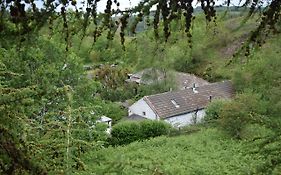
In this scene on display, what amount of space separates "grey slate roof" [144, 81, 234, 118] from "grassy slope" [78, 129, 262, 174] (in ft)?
13.3

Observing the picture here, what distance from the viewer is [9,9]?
2.16 metres

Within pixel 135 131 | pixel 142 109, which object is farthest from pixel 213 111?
pixel 135 131

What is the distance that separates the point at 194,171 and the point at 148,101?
10.2 meters

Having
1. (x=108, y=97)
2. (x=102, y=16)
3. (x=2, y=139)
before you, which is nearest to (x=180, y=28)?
(x=102, y=16)

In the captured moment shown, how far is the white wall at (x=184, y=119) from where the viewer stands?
89.0 ft

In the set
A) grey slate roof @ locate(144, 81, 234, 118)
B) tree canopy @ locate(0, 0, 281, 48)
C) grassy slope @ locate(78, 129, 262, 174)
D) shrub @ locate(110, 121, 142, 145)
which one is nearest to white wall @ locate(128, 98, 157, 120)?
grey slate roof @ locate(144, 81, 234, 118)

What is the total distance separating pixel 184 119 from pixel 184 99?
1.42m

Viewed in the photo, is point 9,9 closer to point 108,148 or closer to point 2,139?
point 2,139

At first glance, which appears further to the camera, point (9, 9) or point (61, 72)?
point (61, 72)

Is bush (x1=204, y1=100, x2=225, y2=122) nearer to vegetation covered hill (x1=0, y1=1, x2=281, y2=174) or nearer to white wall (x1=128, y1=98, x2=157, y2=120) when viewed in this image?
vegetation covered hill (x1=0, y1=1, x2=281, y2=174)

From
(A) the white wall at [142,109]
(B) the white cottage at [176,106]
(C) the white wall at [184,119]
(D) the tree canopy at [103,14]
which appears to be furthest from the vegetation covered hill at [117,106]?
(C) the white wall at [184,119]

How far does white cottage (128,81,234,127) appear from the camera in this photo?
27047 mm

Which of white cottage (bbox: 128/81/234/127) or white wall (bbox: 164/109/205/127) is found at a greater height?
white cottage (bbox: 128/81/234/127)

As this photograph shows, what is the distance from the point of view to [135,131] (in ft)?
75.2
